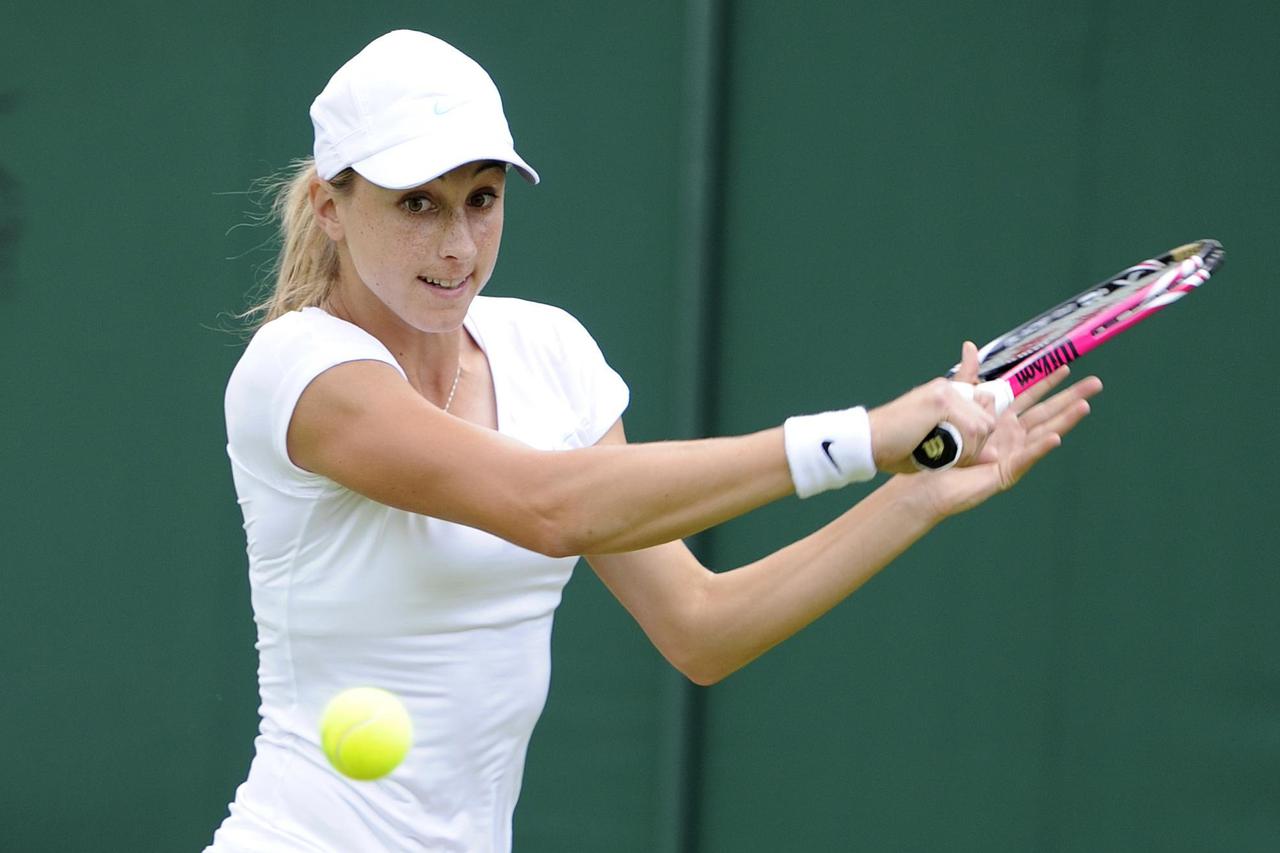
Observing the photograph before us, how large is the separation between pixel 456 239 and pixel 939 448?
620 millimetres

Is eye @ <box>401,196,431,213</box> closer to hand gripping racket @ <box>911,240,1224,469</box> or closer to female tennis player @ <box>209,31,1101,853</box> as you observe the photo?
female tennis player @ <box>209,31,1101,853</box>

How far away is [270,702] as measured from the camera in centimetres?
221

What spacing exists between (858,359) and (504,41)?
1.05 m

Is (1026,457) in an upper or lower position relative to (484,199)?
lower

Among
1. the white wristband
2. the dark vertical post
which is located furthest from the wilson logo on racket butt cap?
the dark vertical post

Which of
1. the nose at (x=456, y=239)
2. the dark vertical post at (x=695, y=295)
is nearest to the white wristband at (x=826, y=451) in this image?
the nose at (x=456, y=239)

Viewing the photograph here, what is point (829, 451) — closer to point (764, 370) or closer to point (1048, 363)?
point (1048, 363)

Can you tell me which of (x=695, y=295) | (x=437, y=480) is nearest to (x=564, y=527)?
(x=437, y=480)

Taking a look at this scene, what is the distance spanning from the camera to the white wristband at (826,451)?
185 cm

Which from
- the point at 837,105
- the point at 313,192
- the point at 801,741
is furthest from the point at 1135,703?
the point at 313,192

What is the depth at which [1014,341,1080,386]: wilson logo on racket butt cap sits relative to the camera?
7.01ft

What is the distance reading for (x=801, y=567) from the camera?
7.27 feet

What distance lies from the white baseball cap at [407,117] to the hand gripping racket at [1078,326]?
0.63 metres

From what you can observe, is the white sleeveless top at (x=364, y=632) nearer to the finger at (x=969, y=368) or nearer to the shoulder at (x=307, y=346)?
the shoulder at (x=307, y=346)
